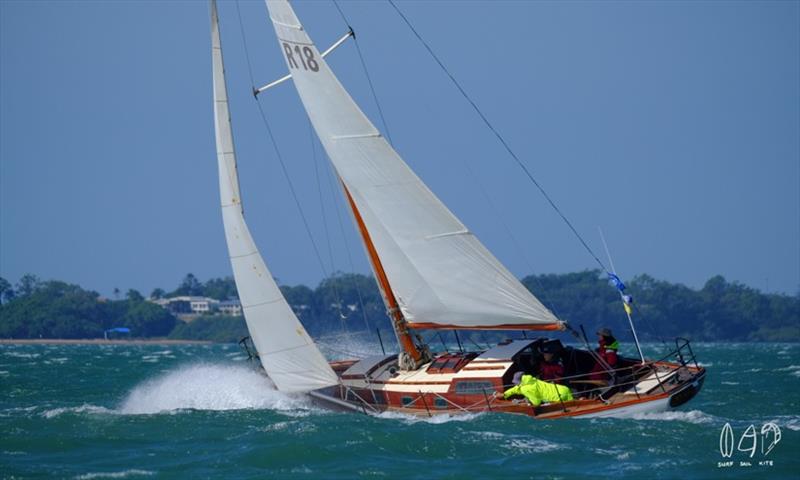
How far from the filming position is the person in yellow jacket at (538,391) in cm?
2289

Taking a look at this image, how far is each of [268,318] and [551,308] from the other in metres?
119

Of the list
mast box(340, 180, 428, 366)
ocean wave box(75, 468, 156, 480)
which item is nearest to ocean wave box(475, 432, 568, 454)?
mast box(340, 180, 428, 366)

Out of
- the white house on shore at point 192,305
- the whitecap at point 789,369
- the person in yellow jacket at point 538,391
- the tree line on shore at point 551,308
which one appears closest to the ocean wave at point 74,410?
the person in yellow jacket at point 538,391

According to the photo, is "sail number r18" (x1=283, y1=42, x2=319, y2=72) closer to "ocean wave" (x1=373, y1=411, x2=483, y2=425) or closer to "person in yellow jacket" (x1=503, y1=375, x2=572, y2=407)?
"ocean wave" (x1=373, y1=411, x2=483, y2=425)

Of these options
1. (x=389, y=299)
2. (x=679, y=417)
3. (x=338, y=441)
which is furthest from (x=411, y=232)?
(x=679, y=417)

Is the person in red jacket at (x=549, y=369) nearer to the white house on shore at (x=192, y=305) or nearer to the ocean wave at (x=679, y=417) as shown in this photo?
the ocean wave at (x=679, y=417)

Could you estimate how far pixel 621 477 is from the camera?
685 inches

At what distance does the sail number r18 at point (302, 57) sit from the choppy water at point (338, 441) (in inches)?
292

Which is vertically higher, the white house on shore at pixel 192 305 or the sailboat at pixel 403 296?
the white house on shore at pixel 192 305

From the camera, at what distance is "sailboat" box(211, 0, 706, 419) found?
79.7 feet

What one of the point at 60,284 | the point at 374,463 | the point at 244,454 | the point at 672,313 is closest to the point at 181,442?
the point at 244,454

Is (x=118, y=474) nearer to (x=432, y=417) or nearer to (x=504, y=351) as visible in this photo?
(x=432, y=417)

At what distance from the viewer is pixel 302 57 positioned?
2562 centimetres

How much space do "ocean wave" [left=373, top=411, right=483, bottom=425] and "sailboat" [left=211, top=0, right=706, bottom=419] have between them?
0.16m
